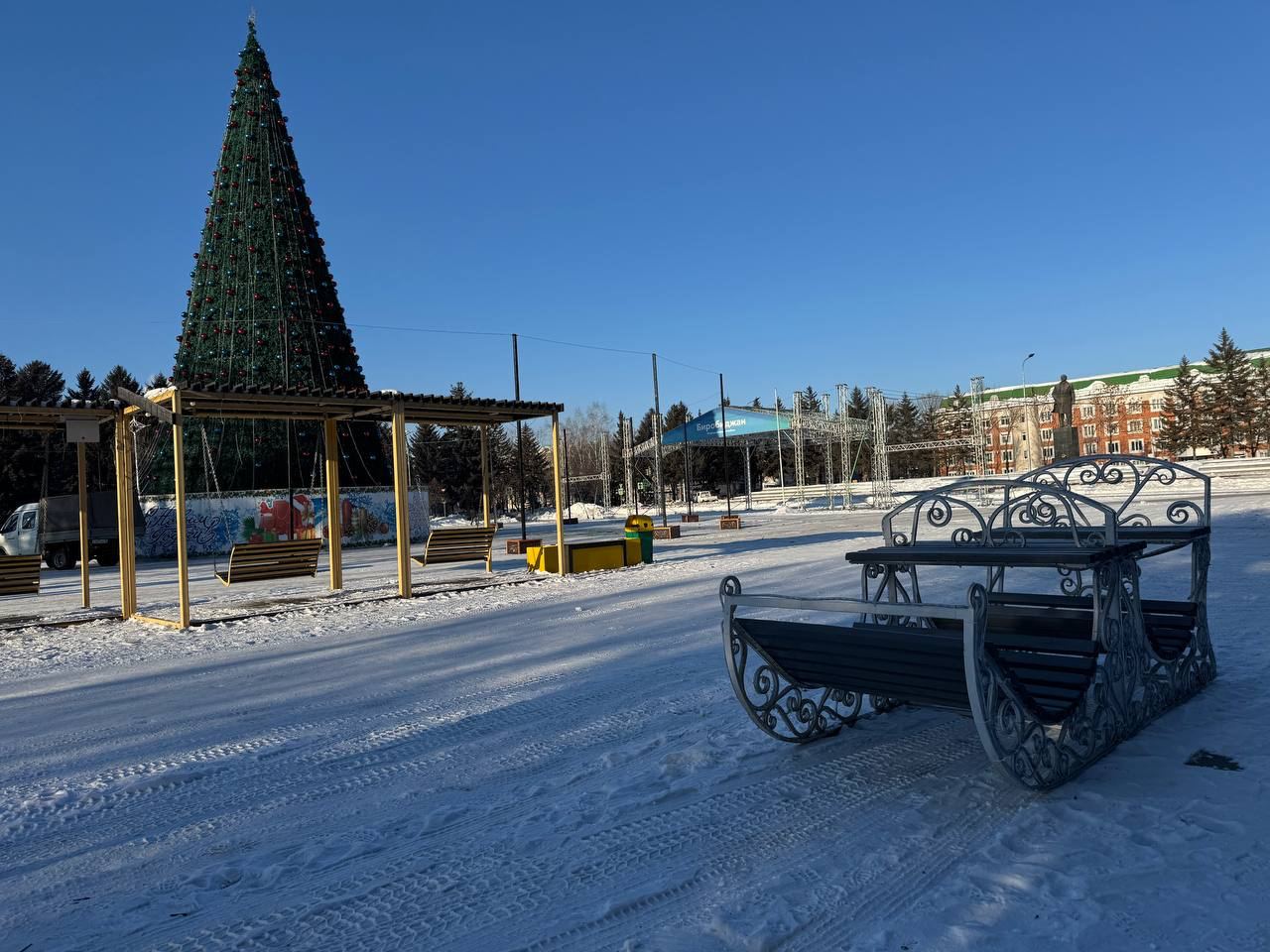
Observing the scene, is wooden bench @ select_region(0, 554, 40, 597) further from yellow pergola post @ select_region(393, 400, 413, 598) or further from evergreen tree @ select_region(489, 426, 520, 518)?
evergreen tree @ select_region(489, 426, 520, 518)

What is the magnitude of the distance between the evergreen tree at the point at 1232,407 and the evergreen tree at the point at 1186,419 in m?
0.86

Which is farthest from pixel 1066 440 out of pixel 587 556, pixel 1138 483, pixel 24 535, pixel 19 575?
pixel 24 535

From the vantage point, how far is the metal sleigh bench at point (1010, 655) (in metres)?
3.84

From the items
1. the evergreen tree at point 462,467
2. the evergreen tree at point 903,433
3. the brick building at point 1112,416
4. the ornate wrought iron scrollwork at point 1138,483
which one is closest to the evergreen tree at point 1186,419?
the brick building at point 1112,416

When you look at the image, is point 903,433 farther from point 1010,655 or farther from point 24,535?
point 1010,655

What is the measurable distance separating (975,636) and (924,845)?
2.75ft

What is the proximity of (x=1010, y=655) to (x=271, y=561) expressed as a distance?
37.3 feet

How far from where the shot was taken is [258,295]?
1093 inches

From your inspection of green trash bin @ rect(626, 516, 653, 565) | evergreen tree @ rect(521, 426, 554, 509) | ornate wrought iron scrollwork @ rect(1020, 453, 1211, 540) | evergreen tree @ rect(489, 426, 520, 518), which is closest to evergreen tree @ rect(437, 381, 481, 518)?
evergreen tree @ rect(489, 426, 520, 518)

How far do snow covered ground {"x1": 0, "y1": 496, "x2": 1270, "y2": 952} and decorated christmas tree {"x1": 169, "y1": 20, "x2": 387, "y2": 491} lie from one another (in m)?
21.5

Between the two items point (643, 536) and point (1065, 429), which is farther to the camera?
point (1065, 429)

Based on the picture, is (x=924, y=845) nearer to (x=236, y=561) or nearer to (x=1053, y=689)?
(x=1053, y=689)

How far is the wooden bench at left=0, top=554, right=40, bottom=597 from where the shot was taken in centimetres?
1312

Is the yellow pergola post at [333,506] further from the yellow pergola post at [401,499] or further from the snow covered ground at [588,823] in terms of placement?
the snow covered ground at [588,823]
